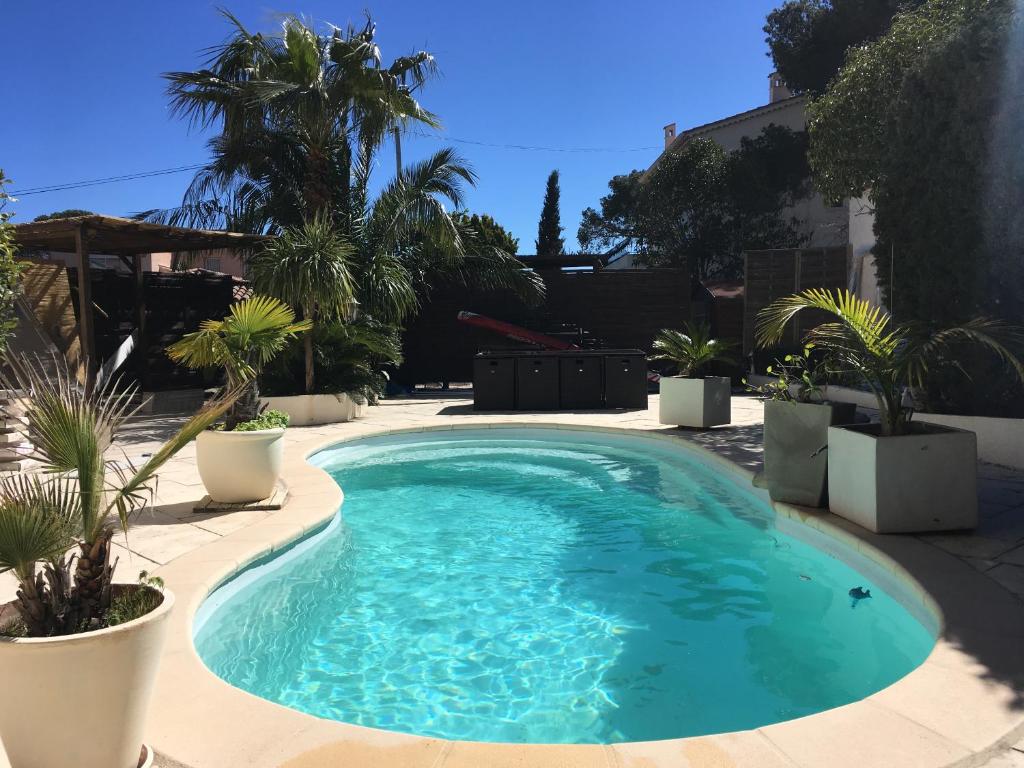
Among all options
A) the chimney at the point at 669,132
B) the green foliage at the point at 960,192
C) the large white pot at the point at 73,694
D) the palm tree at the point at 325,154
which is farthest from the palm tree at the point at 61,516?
the chimney at the point at 669,132

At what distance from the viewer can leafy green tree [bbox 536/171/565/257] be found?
33.7 m

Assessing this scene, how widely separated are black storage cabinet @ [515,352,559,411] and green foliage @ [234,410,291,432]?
573cm

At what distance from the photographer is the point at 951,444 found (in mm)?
4055

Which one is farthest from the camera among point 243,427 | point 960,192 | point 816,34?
point 816,34

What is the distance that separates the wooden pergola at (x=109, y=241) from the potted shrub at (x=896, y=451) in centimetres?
907

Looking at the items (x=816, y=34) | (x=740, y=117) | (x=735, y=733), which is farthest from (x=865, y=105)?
(x=740, y=117)

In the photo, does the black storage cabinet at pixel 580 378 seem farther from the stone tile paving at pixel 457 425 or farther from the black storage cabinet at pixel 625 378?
the stone tile paving at pixel 457 425

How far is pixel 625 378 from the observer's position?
36.7ft

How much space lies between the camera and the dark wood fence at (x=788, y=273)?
571 inches

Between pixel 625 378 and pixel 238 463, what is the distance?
7167 mm

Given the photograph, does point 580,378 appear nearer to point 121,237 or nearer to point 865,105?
point 865,105

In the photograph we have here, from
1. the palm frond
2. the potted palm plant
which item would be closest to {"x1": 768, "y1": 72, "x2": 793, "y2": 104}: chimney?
the potted palm plant

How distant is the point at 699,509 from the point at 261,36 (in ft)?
33.3

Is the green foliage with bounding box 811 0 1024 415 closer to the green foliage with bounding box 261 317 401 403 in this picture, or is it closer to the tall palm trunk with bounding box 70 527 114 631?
the tall palm trunk with bounding box 70 527 114 631
